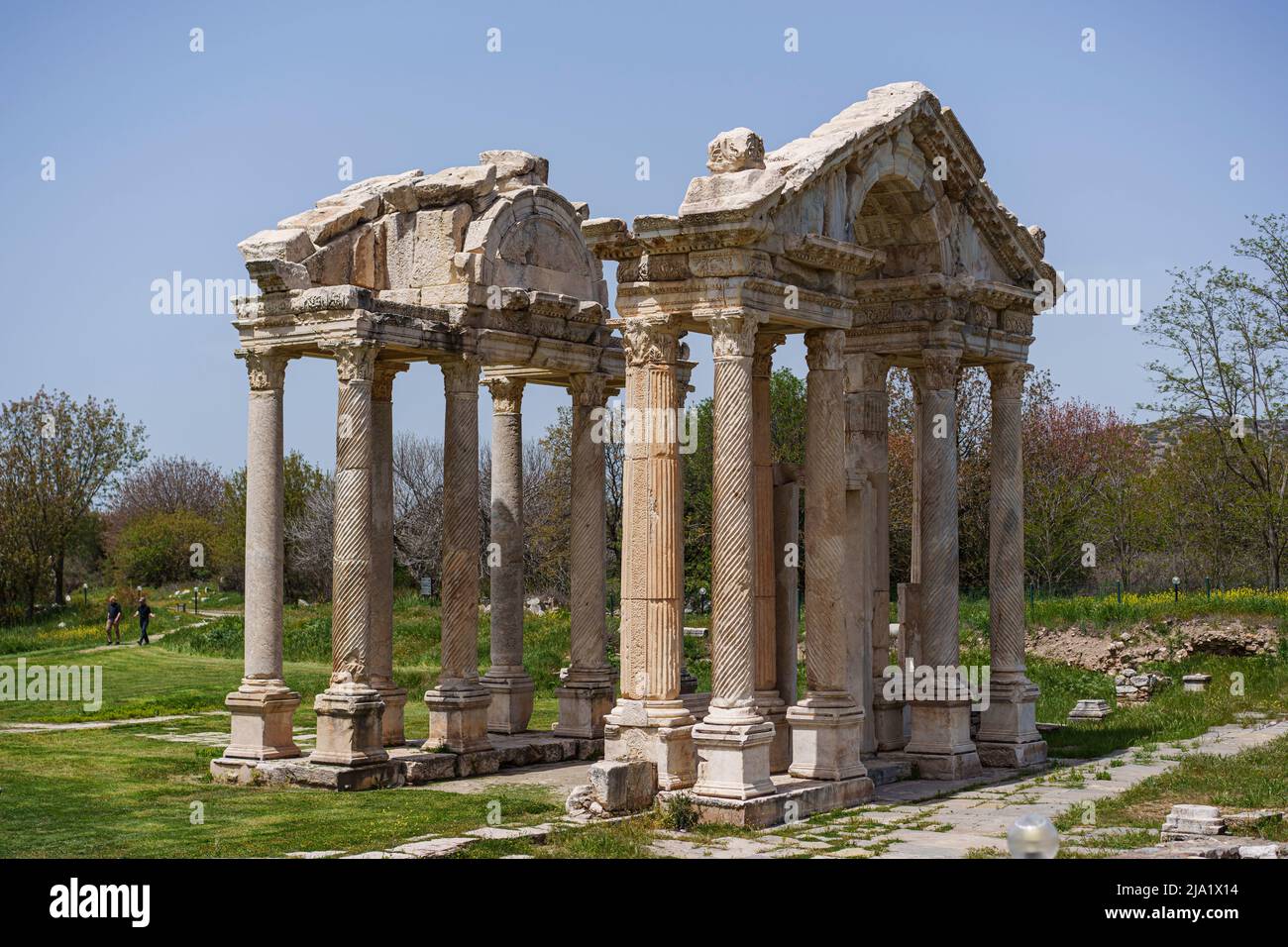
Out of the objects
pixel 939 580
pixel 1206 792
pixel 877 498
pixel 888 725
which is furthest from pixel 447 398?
pixel 1206 792

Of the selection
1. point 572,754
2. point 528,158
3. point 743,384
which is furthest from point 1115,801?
point 528,158

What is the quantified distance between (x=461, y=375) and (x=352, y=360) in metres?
2.11

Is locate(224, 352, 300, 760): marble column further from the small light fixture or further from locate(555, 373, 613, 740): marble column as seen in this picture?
the small light fixture

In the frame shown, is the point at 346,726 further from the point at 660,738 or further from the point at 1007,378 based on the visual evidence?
the point at 1007,378

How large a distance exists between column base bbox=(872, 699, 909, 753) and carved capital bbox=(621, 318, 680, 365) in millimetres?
6240

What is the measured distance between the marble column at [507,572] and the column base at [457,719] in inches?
80.0

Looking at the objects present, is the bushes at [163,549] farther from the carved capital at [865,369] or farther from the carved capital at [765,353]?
the carved capital at [765,353]

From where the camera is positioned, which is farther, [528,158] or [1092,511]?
[1092,511]

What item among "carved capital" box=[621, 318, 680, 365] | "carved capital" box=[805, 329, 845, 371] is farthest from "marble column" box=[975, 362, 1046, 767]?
"carved capital" box=[621, 318, 680, 365]

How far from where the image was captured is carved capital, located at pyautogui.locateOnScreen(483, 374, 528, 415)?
22.5m

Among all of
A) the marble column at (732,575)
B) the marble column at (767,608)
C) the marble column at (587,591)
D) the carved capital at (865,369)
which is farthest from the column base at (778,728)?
the marble column at (587,591)

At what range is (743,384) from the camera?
15523 millimetres

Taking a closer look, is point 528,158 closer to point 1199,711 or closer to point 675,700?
point 675,700
